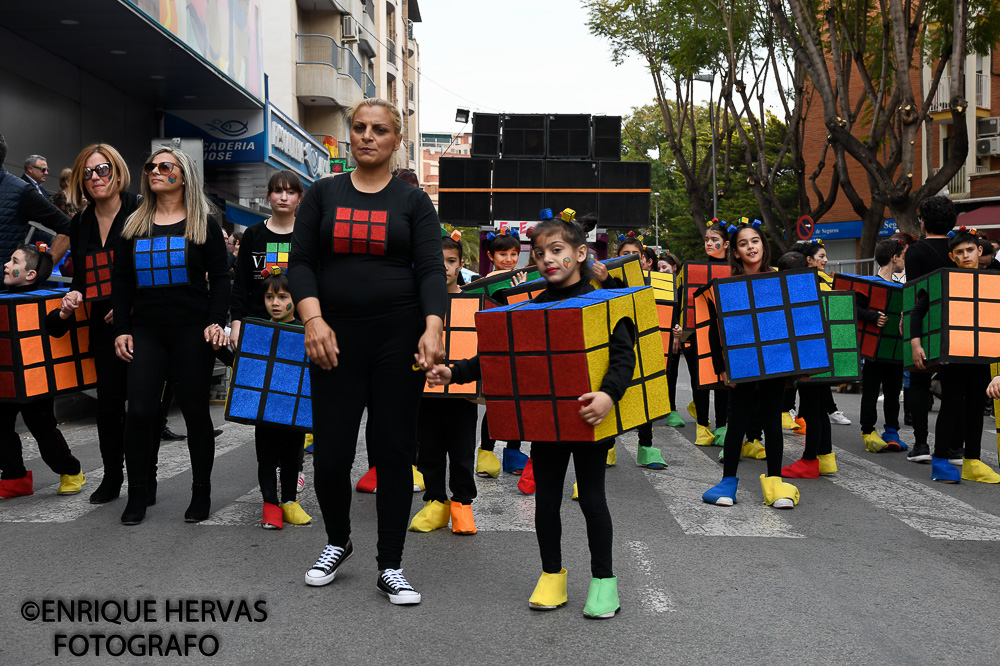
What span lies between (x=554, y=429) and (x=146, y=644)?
171 cm

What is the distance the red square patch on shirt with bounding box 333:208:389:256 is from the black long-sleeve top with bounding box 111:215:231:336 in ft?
5.50

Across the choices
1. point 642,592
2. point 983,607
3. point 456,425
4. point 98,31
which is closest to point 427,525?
point 456,425

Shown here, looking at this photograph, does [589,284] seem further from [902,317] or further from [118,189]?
[902,317]

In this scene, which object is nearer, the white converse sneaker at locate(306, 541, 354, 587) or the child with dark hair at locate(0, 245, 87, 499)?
the white converse sneaker at locate(306, 541, 354, 587)

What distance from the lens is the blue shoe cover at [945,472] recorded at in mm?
7531

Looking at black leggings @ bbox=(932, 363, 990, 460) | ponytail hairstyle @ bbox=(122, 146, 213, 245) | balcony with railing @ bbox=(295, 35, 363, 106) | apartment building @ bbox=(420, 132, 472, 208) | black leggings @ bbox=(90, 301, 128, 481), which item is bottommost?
black leggings @ bbox=(932, 363, 990, 460)

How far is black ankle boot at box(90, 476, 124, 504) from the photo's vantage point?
6.26 metres

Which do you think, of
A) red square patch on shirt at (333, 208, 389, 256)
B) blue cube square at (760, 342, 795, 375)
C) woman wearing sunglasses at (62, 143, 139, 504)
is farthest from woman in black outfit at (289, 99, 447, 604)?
blue cube square at (760, 342, 795, 375)

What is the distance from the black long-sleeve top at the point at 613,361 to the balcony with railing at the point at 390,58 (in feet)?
176

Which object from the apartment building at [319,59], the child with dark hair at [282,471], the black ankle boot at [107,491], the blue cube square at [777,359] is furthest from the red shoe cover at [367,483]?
the apartment building at [319,59]

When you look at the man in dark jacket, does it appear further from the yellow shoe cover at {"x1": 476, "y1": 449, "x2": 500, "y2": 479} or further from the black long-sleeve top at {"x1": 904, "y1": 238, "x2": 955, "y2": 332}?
the black long-sleeve top at {"x1": 904, "y1": 238, "x2": 955, "y2": 332}

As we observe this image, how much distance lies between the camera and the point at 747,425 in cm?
665

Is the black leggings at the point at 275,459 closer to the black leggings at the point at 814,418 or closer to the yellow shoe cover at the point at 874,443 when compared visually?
the black leggings at the point at 814,418

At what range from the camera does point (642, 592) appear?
4.57 metres
